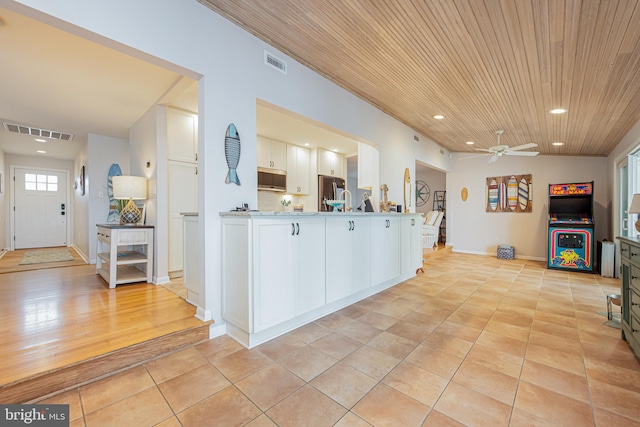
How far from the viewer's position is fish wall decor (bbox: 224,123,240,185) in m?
2.41

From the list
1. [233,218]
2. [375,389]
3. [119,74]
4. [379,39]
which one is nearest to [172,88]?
[119,74]

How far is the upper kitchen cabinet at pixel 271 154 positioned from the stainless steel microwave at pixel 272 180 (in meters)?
0.11

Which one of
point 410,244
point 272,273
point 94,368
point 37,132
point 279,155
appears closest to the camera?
point 94,368

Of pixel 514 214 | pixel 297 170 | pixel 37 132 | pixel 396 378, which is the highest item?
pixel 37 132

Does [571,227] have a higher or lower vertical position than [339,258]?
higher

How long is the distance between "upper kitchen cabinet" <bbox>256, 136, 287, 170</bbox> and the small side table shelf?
8.51ft

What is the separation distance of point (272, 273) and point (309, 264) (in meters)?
0.43

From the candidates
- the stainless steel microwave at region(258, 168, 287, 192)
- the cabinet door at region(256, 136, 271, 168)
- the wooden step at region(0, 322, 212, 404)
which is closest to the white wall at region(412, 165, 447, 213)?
the stainless steel microwave at region(258, 168, 287, 192)

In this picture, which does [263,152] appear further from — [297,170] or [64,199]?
[64,199]

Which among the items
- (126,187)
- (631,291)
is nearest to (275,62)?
(126,187)

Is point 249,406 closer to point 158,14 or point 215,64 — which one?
point 215,64

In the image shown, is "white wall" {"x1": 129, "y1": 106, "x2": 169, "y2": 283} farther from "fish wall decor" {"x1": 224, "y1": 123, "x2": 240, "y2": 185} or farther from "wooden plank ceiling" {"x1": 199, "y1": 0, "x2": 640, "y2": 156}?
"wooden plank ceiling" {"x1": 199, "y1": 0, "x2": 640, "y2": 156}

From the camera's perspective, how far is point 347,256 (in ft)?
9.87

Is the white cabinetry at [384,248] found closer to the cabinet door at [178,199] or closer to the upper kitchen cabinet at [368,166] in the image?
the upper kitchen cabinet at [368,166]
